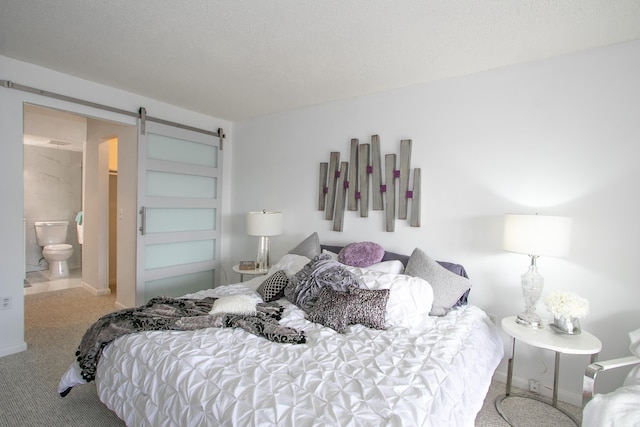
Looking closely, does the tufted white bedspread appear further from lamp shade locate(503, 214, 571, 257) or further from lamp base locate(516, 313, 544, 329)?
lamp shade locate(503, 214, 571, 257)

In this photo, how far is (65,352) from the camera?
8.96 ft

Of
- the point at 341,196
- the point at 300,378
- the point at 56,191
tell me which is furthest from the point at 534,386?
the point at 56,191

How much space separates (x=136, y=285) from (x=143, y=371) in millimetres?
2246

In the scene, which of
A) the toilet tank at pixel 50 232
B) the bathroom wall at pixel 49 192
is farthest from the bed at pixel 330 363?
the bathroom wall at pixel 49 192

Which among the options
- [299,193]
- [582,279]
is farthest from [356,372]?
[299,193]

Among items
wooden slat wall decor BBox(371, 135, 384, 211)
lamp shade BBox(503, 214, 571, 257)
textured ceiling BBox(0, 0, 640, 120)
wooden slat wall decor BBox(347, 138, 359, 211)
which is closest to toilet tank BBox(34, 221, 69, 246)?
textured ceiling BBox(0, 0, 640, 120)

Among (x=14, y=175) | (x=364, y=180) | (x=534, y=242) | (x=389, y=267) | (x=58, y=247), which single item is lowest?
(x=58, y=247)

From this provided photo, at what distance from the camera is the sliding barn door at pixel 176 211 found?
3.52 m

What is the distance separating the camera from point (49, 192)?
5566 millimetres

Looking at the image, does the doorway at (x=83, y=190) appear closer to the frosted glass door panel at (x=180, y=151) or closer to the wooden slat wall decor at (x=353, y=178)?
the frosted glass door panel at (x=180, y=151)

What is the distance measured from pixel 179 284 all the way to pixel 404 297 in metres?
2.88

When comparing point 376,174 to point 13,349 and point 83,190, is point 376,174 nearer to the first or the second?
point 13,349

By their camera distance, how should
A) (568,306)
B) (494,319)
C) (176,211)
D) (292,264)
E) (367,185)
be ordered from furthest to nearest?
1. (176,211)
2. (367,185)
3. (292,264)
4. (494,319)
5. (568,306)

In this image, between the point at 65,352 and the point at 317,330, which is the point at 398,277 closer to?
the point at 317,330
